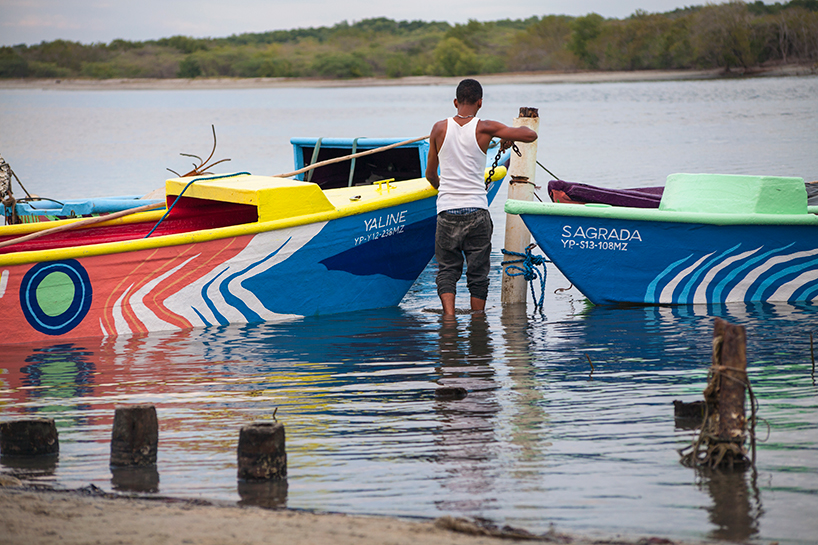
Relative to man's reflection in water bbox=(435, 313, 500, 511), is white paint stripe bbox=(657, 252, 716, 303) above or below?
above

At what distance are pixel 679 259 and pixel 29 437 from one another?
216 inches

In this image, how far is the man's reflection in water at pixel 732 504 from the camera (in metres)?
3.34

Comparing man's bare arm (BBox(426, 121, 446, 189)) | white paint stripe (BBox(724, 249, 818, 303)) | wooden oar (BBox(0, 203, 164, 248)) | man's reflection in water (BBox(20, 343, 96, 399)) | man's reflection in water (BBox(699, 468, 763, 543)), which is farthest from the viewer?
white paint stripe (BBox(724, 249, 818, 303))

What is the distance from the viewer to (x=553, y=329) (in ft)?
23.5

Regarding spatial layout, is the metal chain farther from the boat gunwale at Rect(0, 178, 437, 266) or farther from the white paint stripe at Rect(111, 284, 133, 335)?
the white paint stripe at Rect(111, 284, 133, 335)

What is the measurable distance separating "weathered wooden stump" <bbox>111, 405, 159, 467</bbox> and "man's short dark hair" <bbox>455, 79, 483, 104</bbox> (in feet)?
11.6

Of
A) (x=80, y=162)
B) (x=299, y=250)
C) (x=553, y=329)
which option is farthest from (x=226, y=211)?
(x=80, y=162)

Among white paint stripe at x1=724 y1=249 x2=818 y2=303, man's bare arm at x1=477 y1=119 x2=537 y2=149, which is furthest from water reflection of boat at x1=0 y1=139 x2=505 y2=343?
white paint stripe at x1=724 y1=249 x2=818 y2=303

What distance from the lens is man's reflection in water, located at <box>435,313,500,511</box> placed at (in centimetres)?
381

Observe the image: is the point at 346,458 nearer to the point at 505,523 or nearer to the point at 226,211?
the point at 505,523

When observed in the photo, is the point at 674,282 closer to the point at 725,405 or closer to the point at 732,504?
the point at 725,405

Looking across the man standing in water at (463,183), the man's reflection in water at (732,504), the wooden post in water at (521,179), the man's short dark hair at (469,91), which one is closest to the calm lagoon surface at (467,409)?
the man's reflection in water at (732,504)

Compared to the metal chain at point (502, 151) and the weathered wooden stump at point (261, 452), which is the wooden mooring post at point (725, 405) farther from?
the metal chain at point (502, 151)

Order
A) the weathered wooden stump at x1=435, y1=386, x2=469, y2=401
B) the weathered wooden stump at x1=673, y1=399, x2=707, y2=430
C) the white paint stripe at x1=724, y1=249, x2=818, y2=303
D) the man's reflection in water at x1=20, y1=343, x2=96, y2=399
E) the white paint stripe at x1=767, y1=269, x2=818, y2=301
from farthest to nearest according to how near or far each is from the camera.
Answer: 1. the white paint stripe at x1=767, y1=269, x2=818, y2=301
2. the white paint stripe at x1=724, y1=249, x2=818, y2=303
3. the man's reflection in water at x1=20, y1=343, x2=96, y2=399
4. the weathered wooden stump at x1=435, y1=386, x2=469, y2=401
5. the weathered wooden stump at x1=673, y1=399, x2=707, y2=430
